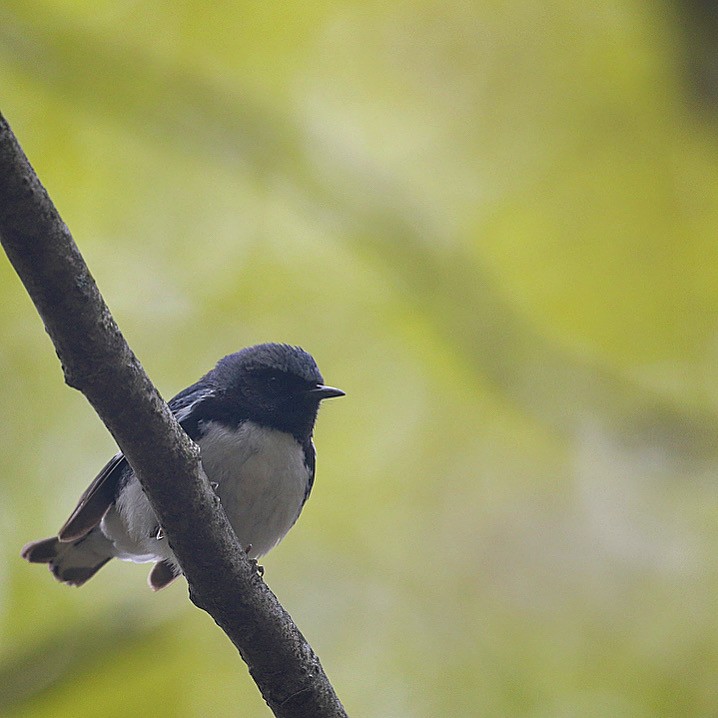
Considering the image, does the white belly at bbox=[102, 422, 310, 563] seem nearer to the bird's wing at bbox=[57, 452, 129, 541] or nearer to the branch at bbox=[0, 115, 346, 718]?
the bird's wing at bbox=[57, 452, 129, 541]

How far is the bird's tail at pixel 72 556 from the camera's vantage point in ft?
18.3

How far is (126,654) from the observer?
6.62m

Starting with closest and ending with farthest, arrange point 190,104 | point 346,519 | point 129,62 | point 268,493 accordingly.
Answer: point 268,493 → point 129,62 → point 190,104 → point 346,519

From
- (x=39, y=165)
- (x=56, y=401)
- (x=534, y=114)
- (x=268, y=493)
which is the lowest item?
(x=268, y=493)

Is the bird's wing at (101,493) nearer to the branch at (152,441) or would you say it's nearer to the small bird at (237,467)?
the small bird at (237,467)

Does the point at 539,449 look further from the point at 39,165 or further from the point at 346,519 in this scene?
the point at 39,165

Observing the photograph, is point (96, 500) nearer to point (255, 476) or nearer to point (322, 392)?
point (255, 476)

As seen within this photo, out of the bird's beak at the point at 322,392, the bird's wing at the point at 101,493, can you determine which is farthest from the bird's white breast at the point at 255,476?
the bird's beak at the point at 322,392

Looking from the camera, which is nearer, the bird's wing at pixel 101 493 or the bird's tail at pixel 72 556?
the bird's wing at pixel 101 493

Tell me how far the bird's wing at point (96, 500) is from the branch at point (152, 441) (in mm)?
1367

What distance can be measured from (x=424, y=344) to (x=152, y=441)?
20.4ft

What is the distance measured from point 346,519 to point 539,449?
6.98ft

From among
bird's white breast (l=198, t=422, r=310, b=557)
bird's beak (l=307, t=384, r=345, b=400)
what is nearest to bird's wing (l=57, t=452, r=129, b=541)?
bird's white breast (l=198, t=422, r=310, b=557)

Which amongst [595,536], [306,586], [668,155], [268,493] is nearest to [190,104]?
[268,493]
